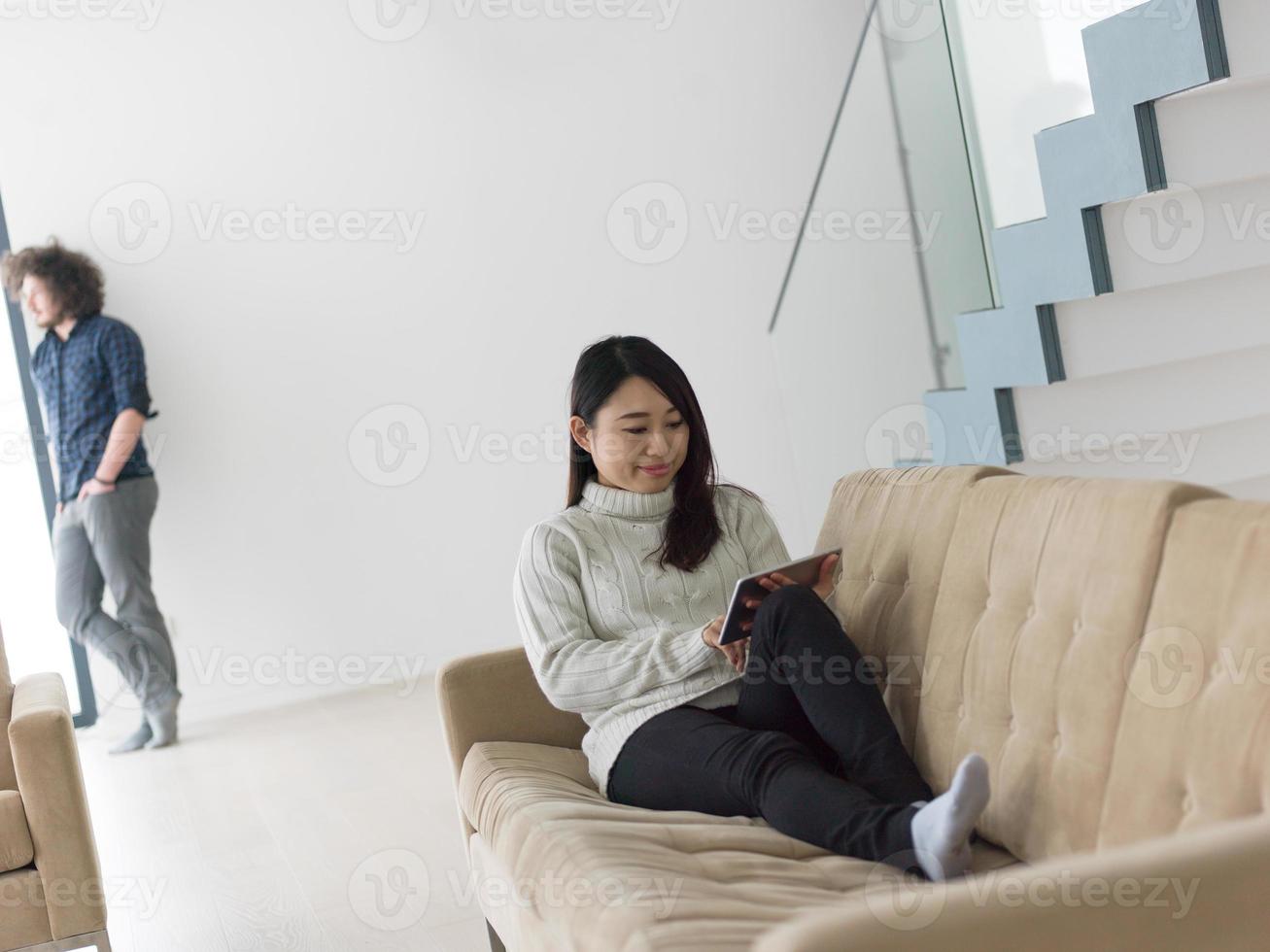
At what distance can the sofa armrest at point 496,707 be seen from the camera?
2.45 meters

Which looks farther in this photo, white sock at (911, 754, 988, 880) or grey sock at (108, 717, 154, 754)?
grey sock at (108, 717, 154, 754)

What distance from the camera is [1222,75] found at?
2514 mm

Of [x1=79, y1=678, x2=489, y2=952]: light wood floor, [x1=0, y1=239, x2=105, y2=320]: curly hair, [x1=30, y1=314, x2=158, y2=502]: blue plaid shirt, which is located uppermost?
[x1=0, y1=239, x2=105, y2=320]: curly hair

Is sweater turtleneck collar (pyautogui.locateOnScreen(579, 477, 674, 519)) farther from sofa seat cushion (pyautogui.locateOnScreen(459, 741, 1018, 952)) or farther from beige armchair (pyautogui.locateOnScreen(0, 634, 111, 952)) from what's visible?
beige armchair (pyautogui.locateOnScreen(0, 634, 111, 952))

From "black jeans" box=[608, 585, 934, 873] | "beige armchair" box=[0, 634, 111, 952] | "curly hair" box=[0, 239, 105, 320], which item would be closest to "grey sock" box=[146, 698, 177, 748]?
"curly hair" box=[0, 239, 105, 320]

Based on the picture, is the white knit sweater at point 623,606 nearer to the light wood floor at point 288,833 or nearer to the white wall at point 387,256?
the light wood floor at point 288,833

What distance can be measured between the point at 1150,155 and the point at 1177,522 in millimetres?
1486

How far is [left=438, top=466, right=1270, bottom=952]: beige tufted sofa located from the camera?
3.82 ft

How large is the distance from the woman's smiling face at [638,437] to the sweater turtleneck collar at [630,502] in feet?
0.04

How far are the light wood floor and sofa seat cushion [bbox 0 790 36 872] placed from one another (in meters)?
0.46

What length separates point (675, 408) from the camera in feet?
7.64

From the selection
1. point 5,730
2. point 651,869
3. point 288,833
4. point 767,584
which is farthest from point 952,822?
point 288,833

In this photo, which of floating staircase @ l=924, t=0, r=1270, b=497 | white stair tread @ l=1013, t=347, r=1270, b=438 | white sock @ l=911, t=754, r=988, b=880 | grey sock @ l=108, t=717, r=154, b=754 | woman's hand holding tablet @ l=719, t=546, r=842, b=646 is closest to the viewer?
white sock @ l=911, t=754, r=988, b=880

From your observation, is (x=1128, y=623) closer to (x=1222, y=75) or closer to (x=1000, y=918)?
(x=1000, y=918)
